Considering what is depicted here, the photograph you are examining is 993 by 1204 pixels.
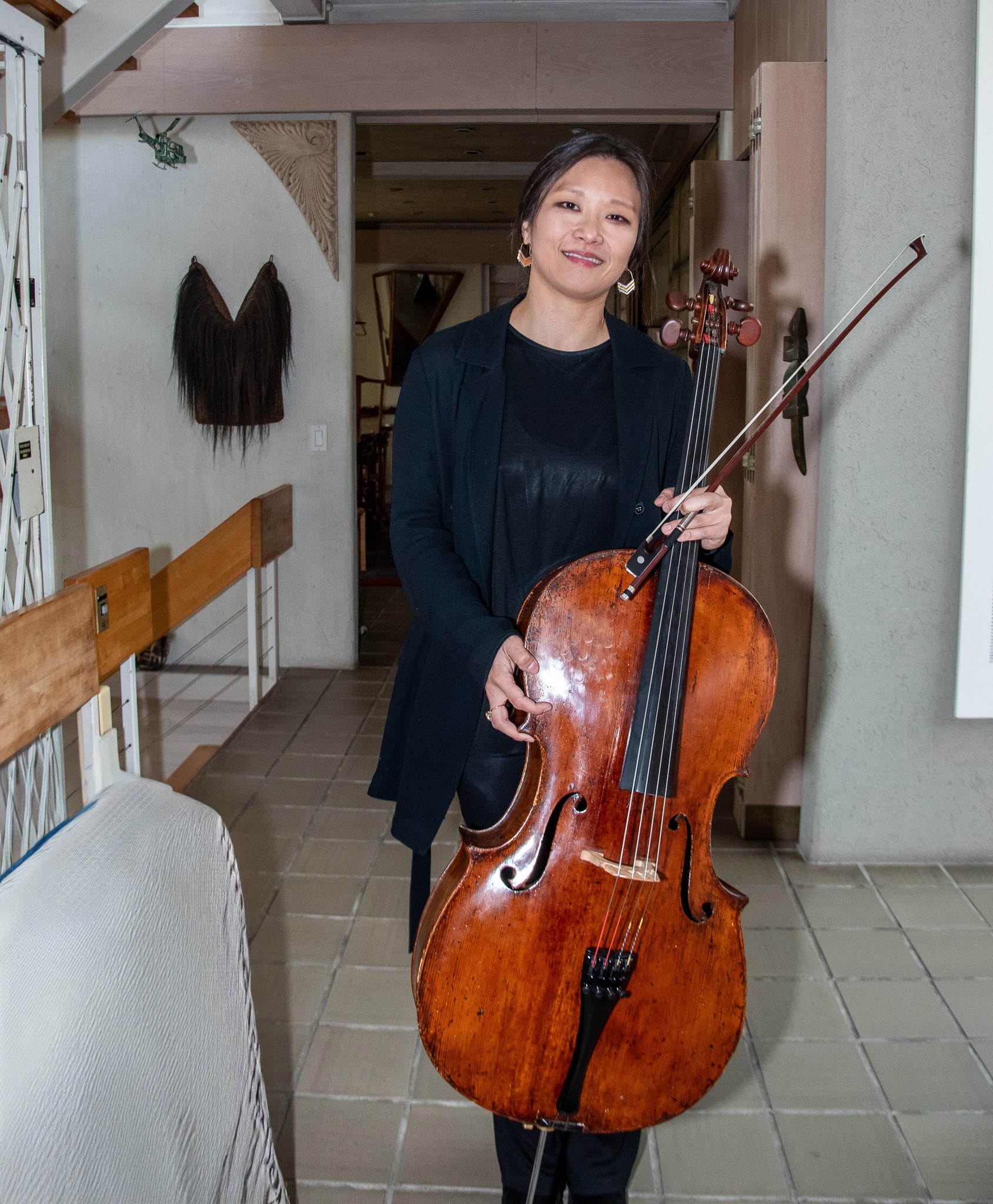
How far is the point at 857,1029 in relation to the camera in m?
2.12

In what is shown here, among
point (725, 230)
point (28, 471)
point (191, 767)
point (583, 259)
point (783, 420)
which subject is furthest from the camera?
point (191, 767)

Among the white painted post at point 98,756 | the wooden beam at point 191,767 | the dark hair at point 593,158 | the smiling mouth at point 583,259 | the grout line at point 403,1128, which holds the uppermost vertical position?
the dark hair at point 593,158

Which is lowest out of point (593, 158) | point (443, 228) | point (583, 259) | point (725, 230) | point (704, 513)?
point (704, 513)

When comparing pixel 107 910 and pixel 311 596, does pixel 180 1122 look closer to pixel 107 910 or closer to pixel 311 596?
pixel 107 910

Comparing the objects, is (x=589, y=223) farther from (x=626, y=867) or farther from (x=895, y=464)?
(x=895, y=464)

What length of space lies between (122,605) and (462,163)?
5817 millimetres

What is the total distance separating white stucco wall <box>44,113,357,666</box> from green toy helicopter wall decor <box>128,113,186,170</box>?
2.7 inches

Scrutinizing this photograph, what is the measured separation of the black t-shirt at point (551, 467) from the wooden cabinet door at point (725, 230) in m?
1.87

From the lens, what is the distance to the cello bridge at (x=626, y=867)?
3.93 ft

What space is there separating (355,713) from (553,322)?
284cm

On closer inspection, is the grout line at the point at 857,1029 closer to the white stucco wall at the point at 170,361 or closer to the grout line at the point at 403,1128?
the grout line at the point at 403,1128

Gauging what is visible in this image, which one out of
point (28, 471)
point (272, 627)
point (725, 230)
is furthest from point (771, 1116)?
point (272, 627)

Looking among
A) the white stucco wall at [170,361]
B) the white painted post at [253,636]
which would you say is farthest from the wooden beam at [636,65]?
the white painted post at [253,636]

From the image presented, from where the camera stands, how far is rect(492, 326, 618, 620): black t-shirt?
139 cm
